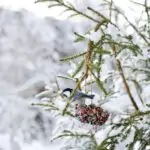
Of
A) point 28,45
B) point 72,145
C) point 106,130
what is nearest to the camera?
point 106,130

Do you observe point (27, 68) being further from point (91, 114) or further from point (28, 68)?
point (91, 114)

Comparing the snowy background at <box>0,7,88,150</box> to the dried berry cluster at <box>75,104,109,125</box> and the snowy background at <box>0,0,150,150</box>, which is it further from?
the dried berry cluster at <box>75,104,109,125</box>

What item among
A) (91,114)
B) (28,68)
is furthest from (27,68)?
(91,114)

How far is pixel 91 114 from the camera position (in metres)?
1.40

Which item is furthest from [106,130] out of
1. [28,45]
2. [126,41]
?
[28,45]

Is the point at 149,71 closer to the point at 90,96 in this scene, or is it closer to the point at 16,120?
the point at 90,96

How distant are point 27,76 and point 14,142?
118cm

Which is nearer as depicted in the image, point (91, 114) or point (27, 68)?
point (91, 114)

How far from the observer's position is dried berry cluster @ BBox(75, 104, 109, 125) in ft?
4.59

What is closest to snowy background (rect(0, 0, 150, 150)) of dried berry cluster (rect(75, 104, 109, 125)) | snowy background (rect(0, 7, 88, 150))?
snowy background (rect(0, 7, 88, 150))

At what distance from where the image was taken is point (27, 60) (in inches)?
220

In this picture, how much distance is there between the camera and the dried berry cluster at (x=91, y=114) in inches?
55.1

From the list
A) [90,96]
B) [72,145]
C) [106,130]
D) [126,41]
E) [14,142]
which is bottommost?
[14,142]

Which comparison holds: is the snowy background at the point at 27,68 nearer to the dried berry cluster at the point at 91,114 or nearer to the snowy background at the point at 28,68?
the snowy background at the point at 28,68
